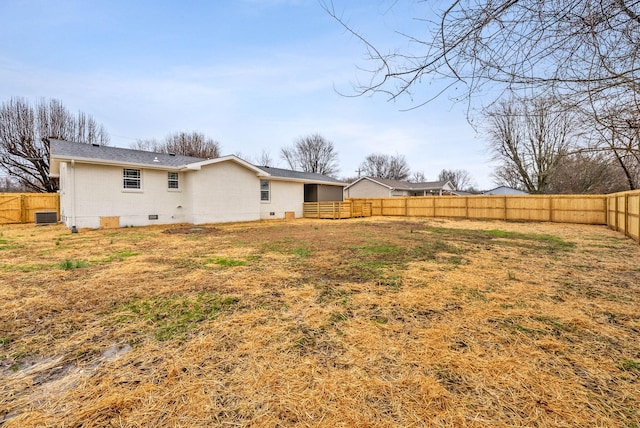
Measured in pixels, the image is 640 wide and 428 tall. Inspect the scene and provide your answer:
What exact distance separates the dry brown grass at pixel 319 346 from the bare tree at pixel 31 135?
22741 millimetres

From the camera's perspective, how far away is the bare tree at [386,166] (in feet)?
170

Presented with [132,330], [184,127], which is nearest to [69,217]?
[132,330]

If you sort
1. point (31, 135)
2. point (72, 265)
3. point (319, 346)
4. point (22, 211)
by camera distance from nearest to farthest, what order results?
1. point (319, 346)
2. point (72, 265)
3. point (22, 211)
4. point (31, 135)

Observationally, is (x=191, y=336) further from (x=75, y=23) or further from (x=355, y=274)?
(x=75, y=23)

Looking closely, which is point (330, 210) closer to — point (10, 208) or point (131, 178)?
point (131, 178)

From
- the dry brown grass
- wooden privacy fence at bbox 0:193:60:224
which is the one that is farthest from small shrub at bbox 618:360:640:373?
wooden privacy fence at bbox 0:193:60:224

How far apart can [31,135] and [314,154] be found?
3026 centimetres

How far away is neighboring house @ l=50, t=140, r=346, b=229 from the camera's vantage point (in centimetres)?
1055

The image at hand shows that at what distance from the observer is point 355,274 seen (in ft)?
14.5

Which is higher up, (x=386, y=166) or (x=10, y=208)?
(x=386, y=166)

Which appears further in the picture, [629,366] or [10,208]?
[10,208]

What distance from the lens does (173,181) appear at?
516 inches

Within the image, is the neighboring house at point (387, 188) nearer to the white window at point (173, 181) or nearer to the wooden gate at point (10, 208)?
the white window at point (173, 181)

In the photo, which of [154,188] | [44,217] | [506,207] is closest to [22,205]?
[44,217]
